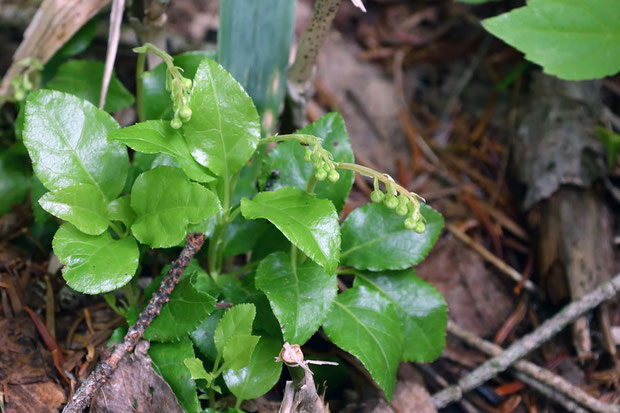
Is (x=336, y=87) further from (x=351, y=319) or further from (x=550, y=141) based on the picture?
(x=351, y=319)

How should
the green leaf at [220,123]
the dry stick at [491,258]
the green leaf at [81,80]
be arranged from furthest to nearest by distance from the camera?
the dry stick at [491,258], the green leaf at [81,80], the green leaf at [220,123]

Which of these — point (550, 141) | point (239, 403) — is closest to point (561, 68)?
point (550, 141)

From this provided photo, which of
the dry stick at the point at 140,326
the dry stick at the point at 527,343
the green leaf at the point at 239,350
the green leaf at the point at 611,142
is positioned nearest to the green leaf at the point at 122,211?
the dry stick at the point at 140,326

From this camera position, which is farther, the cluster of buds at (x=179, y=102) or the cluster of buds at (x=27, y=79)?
the cluster of buds at (x=27, y=79)

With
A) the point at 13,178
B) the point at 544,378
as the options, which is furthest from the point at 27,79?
the point at 544,378

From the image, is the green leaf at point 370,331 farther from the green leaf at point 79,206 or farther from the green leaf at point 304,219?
the green leaf at point 79,206

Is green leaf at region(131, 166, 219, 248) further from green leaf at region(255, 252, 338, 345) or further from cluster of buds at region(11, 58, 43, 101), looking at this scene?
cluster of buds at region(11, 58, 43, 101)
